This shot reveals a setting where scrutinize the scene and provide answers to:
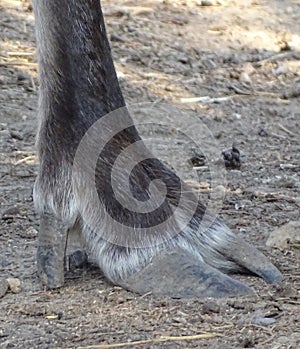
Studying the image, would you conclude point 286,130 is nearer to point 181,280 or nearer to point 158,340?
point 181,280

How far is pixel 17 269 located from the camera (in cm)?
349

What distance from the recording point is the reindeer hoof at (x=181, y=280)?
317 centimetres

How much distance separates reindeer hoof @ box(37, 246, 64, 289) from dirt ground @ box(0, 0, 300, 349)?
3 cm

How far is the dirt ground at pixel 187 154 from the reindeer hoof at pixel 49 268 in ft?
0.10

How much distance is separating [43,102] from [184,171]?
1.35 meters

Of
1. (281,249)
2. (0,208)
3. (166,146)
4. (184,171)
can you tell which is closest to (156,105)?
(166,146)

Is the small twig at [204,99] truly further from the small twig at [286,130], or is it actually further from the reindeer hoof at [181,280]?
the reindeer hoof at [181,280]

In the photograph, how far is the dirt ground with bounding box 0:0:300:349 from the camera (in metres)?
2.98

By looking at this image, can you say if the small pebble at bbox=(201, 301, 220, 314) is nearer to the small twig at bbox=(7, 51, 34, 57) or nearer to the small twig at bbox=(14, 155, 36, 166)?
the small twig at bbox=(14, 155, 36, 166)

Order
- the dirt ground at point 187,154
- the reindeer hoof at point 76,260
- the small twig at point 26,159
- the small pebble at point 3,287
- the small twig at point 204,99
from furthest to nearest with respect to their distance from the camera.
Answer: the small twig at point 204,99 < the small twig at point 26,159 < the reindeer hoof at point 76,260 < the small pebble at point 3,287 < the dirt ground at point 187,154

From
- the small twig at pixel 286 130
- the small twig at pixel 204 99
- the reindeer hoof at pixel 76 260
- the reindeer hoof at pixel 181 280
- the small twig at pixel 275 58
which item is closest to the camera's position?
the reindeer hoof at pixel 181 280

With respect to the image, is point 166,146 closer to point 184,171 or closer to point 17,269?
point 184,171

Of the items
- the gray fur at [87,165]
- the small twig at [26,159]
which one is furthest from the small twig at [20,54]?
the gray fur at [87,165]

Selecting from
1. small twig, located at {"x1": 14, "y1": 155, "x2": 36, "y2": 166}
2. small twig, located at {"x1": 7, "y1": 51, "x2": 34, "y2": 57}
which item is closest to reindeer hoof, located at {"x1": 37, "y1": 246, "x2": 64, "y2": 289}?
small twig, located at {"x1": 14, "y1": 155, "x2": 36, "y2": 166}
